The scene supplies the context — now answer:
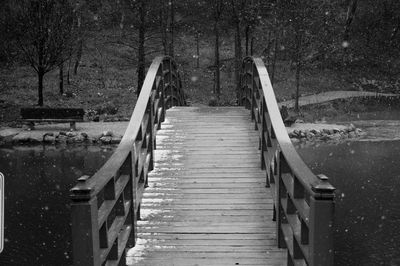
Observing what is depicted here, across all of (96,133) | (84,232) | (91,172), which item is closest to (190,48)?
(96,133)

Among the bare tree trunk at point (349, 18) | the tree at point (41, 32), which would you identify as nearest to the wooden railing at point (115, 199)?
the tree at point (41, 32)

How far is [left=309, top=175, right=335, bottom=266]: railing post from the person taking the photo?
151 inches

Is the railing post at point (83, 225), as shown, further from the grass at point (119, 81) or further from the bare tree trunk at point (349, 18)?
the bare tree trunk at point (349, 18)

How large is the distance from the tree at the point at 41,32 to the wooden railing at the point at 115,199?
695 inches

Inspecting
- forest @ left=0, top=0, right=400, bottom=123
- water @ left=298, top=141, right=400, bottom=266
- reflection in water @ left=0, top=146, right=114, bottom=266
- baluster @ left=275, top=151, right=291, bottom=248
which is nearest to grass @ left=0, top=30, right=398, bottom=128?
forest @ left=0, top=0, right=400, bottom=123

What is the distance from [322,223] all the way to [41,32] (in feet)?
77.1

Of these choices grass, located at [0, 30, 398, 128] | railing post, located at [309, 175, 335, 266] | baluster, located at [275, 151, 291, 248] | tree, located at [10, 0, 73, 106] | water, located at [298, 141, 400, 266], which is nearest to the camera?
railing post, located at [309, 175, 335, 266]

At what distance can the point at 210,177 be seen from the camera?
25.6 feet

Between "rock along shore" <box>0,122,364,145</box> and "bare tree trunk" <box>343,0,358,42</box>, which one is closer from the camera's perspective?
"rock along shore" <box>0,122,364,145</box>

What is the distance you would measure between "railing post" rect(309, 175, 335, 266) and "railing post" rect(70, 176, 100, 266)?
160 centimetres

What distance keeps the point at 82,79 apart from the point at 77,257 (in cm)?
2978

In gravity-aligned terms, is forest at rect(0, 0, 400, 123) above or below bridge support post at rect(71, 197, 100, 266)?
above

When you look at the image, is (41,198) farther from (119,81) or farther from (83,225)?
(119,81)

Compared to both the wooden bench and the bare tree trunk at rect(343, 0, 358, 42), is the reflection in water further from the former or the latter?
the bare tree trunk at rect(343, 0, 358, 42)
